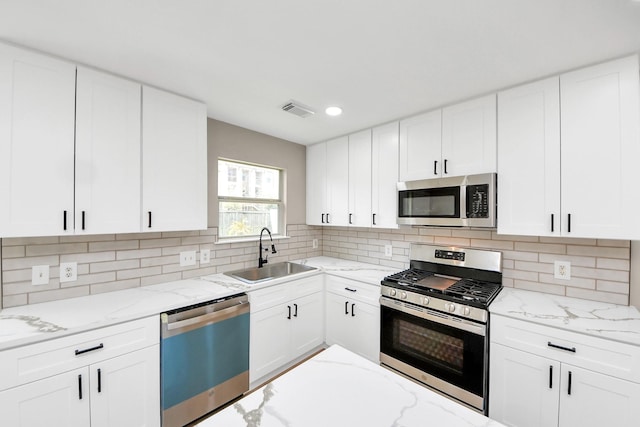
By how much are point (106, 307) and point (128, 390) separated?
0.51 metres

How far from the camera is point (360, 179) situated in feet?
9.41

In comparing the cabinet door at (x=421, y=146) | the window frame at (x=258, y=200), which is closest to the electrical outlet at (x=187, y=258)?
the window frame at (x=258, y=200)

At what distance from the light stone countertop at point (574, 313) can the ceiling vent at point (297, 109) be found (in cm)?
202

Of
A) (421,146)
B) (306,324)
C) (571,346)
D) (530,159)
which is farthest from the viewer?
(306,324)

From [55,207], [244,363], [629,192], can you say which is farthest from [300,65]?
[244,363]

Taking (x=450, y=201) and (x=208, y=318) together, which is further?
(x=450, y=201)

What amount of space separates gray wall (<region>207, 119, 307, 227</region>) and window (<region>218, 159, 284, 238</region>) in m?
0.09

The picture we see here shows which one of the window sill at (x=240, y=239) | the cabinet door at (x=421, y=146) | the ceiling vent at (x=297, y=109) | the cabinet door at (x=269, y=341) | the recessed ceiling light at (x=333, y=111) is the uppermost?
the recessed ceiling light at (x=333, y=111)

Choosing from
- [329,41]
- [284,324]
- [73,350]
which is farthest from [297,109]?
[73,350]

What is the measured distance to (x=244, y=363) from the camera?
2.14 m

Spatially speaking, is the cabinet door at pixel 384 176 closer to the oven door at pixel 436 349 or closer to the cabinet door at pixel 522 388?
the oven door at pixel 436 349

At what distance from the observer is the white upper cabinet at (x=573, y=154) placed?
60.6 inches

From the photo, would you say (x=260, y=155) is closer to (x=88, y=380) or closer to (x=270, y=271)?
(x=270, y=271)

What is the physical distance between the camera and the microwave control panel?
200cm
